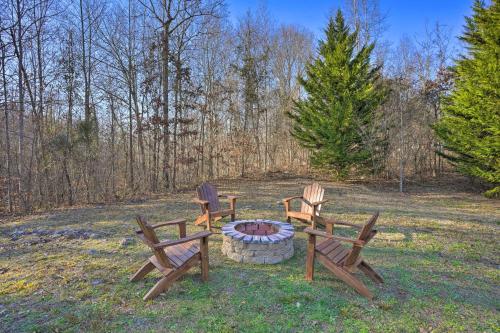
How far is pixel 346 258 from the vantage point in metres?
2.72

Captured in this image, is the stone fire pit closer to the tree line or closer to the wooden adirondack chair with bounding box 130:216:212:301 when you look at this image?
the wooden adirondack chair with bounding box 130:216:212:301

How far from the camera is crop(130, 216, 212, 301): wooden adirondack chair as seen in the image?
2447mm

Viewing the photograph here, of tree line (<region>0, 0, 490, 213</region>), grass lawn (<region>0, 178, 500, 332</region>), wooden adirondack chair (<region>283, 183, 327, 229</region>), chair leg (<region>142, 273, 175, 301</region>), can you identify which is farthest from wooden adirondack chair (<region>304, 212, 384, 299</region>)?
tree line (<region>0, 0, 490, 213</region>)

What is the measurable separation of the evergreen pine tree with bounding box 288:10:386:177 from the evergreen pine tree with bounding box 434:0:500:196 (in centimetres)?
234

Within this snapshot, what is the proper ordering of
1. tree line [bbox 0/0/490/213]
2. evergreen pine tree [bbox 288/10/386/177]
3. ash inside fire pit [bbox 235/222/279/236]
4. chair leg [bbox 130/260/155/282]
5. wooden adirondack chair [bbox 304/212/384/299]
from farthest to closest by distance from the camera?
evergreen pine tree [bbox 288/10/386/177], tree line [bbox 0/0/490/213], ash inside fire pit [bbox 235/222/279/236], chair leg [bbox 130/260/155/282], wooden adirondack chair [bbox 304/212/384/299]

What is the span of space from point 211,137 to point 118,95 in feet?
12.0

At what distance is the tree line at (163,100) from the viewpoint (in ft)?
23.0

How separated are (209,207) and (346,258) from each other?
2.47m

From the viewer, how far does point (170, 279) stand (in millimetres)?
2527

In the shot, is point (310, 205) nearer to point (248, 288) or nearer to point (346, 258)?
point (346, 258)

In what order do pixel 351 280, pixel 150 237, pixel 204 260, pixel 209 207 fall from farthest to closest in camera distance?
pixel 209 207 → pixel 204 260 → pixel 351 280 → pixel 150 237

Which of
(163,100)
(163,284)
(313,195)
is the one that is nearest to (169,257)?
(163,284)

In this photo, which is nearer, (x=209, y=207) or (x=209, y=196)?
(x=209, y=207)

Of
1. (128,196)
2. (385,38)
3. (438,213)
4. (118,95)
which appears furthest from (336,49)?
(128,196)
